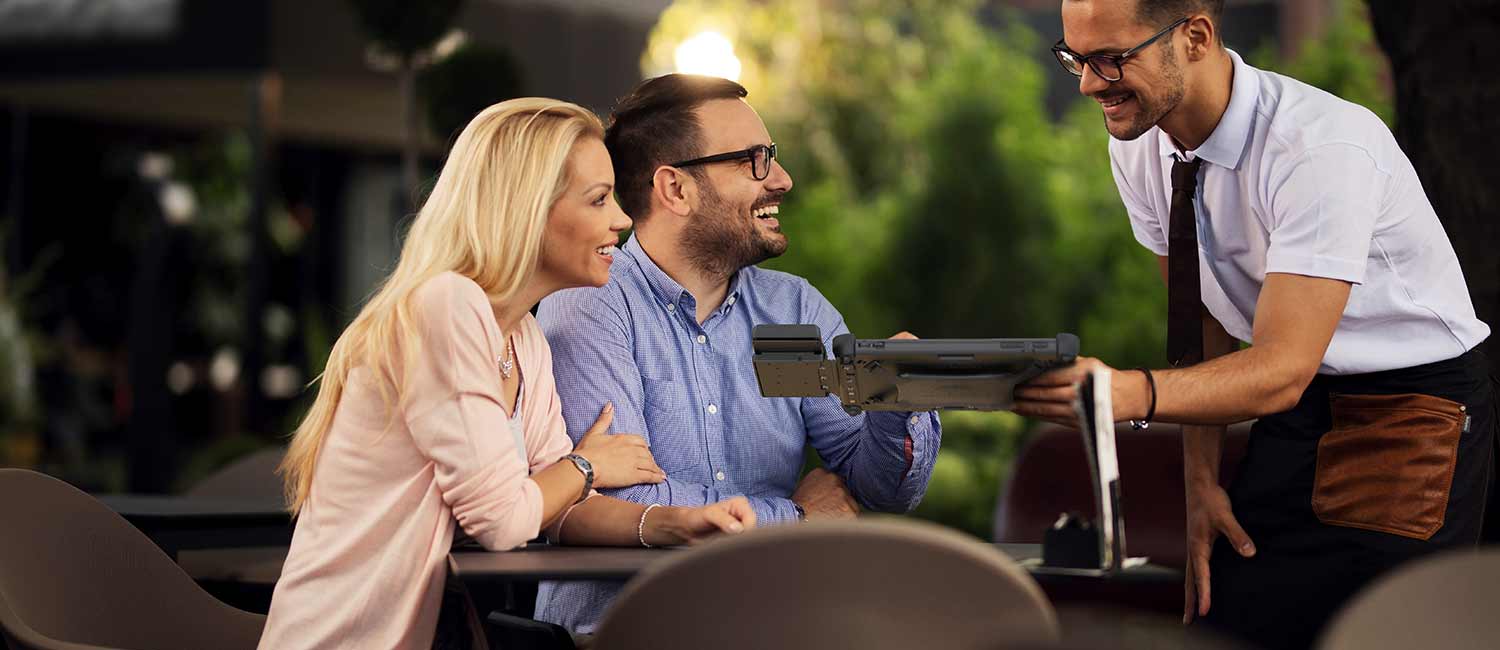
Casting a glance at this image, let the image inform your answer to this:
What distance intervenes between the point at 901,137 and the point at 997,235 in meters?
6.77

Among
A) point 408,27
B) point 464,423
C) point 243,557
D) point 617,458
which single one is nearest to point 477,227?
point 464,423

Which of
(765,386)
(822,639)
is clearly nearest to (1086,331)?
(765,386)

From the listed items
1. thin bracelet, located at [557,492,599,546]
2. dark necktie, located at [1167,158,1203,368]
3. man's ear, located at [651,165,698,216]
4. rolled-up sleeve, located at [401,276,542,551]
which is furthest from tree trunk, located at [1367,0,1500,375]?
rolled-up sleeve, located at [401,276,542,551]

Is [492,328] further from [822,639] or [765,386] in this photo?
[822,639]

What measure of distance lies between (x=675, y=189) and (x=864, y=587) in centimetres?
154

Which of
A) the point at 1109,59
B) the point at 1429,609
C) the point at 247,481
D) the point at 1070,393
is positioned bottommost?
the point at 247,481

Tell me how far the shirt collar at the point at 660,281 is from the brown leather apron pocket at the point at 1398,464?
3.58 ft

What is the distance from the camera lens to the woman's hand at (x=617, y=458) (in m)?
2.41

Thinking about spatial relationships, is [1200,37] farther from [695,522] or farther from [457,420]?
[457,420]

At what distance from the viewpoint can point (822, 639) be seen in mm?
1410

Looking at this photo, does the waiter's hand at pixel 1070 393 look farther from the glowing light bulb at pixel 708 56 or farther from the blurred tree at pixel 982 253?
the glowing light bulb at pixel 708 56

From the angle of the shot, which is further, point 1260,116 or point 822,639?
point 1260,116

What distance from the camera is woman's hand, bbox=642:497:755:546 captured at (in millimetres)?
2268

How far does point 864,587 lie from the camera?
4.57 ft
